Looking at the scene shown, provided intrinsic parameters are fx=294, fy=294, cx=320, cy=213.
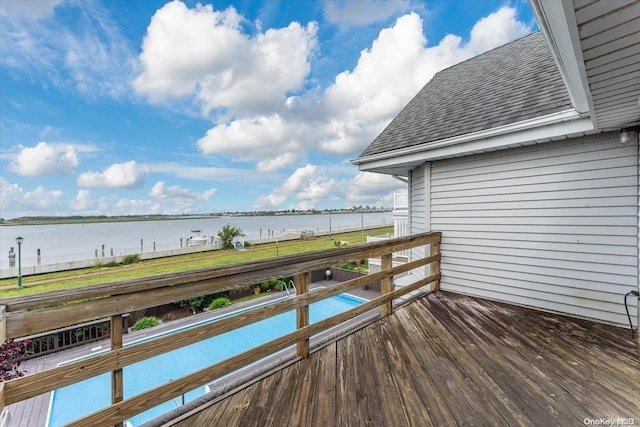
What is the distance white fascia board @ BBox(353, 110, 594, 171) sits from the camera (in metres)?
3.10

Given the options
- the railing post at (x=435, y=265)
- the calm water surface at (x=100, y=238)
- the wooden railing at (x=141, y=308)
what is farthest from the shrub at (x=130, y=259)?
the wooden railing at (x=141, y=308)

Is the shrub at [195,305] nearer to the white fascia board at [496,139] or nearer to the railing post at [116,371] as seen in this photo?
the white fascia board at [496,139]

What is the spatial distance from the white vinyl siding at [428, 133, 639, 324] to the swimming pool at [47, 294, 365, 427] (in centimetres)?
278

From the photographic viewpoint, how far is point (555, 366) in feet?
7.76

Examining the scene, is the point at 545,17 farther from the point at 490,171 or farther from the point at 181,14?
the point at 181,14

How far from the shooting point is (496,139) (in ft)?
12.1

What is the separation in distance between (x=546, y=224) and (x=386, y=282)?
2.18 meters

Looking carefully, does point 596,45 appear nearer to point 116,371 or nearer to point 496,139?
point 496,139

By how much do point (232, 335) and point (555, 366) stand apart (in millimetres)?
7706

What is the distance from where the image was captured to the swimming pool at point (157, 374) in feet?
15.8

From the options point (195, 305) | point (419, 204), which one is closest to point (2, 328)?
point (419, 204)

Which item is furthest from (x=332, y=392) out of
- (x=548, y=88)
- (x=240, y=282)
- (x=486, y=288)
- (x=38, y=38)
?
(x=38, y=38)

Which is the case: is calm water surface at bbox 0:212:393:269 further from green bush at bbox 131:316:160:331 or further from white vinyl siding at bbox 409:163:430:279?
white vinyl siding at bbox 409:163:430:279

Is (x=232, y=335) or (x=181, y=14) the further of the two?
(x=232, y=335)
